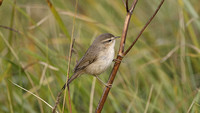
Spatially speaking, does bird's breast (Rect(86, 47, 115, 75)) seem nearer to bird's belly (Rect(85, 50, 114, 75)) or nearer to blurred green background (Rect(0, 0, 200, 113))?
bird's belly (Rect(85, 50, 114, 75))

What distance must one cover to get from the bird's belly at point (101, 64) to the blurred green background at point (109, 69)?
0.33 ft

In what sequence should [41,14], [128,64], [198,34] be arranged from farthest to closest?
[41,14] < [198,34] < [128,64]

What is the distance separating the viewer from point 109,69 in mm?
3432

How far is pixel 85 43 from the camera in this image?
3.76 m

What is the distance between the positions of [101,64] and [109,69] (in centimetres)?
66

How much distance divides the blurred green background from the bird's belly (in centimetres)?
10

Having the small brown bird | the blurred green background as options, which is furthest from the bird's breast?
the blurred green background

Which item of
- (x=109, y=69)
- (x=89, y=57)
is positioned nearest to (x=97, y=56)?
(x=89, y=57)

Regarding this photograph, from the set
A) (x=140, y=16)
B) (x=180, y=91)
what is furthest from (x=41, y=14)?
(x=180, y=91)

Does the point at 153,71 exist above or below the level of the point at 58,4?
below

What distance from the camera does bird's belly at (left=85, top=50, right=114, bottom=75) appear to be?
2.71 meters

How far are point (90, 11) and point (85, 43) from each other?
185cm

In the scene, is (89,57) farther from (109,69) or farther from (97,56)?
(109,69)

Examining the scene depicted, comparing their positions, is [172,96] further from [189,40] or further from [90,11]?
[90,11]
